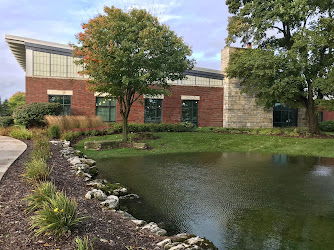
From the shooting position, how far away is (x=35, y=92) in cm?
1945

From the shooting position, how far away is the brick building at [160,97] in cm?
1966

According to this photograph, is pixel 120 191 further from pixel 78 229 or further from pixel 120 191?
pixel 78 229

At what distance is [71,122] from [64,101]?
4588 millimetres

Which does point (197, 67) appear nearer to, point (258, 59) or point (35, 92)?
point (258, 59)

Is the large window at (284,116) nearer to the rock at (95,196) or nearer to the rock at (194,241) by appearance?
the rock at (95,196)

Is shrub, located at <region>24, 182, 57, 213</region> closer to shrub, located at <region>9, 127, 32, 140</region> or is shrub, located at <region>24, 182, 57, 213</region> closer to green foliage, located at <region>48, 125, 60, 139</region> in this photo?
shrub, located at <region>9, 127, 32, 140</region>

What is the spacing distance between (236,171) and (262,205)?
3.21 m

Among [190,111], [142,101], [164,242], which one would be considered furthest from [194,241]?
[190,111]

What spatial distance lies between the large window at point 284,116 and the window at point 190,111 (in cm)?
837

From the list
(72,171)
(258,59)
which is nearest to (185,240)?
(72,171)

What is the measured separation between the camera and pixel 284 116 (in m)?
27.0

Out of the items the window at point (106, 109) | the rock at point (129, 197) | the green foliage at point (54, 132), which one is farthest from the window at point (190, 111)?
the rock at point (129, 197)

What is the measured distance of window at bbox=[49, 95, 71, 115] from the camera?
20.0m

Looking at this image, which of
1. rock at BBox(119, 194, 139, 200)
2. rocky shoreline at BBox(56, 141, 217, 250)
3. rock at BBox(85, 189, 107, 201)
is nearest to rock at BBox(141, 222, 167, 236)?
rocky shoreline at BBox(56, 141, 217, 250)
